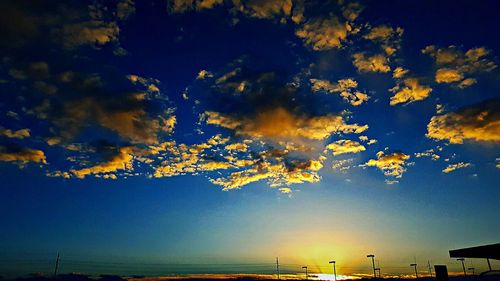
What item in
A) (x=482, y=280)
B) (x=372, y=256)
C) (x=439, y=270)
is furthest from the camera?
(x=372, y=256)

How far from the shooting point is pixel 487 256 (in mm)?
11203

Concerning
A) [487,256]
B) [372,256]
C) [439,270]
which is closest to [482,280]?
[487,256]

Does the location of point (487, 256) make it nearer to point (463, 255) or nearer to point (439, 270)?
point (463, 255)

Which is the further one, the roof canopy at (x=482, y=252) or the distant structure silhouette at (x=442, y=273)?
the roof canopy at (x=482, y=252)

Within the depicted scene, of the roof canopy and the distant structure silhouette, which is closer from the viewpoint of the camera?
the distant structure silhouette

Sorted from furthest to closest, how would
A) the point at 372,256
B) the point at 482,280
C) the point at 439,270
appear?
the point at 372,256
the point at 482,280
the point at 439,270

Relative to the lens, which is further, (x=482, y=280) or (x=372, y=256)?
(x=372, y=256)

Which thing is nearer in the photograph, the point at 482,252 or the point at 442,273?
the point at 442,273

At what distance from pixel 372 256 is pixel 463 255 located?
206837 mm

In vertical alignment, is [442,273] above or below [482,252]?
below

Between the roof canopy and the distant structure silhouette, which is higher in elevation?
the roof canopy

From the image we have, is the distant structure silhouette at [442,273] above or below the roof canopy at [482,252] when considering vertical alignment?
below

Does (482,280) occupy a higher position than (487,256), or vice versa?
(487,256)

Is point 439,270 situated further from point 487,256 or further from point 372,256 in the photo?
point 372,256
